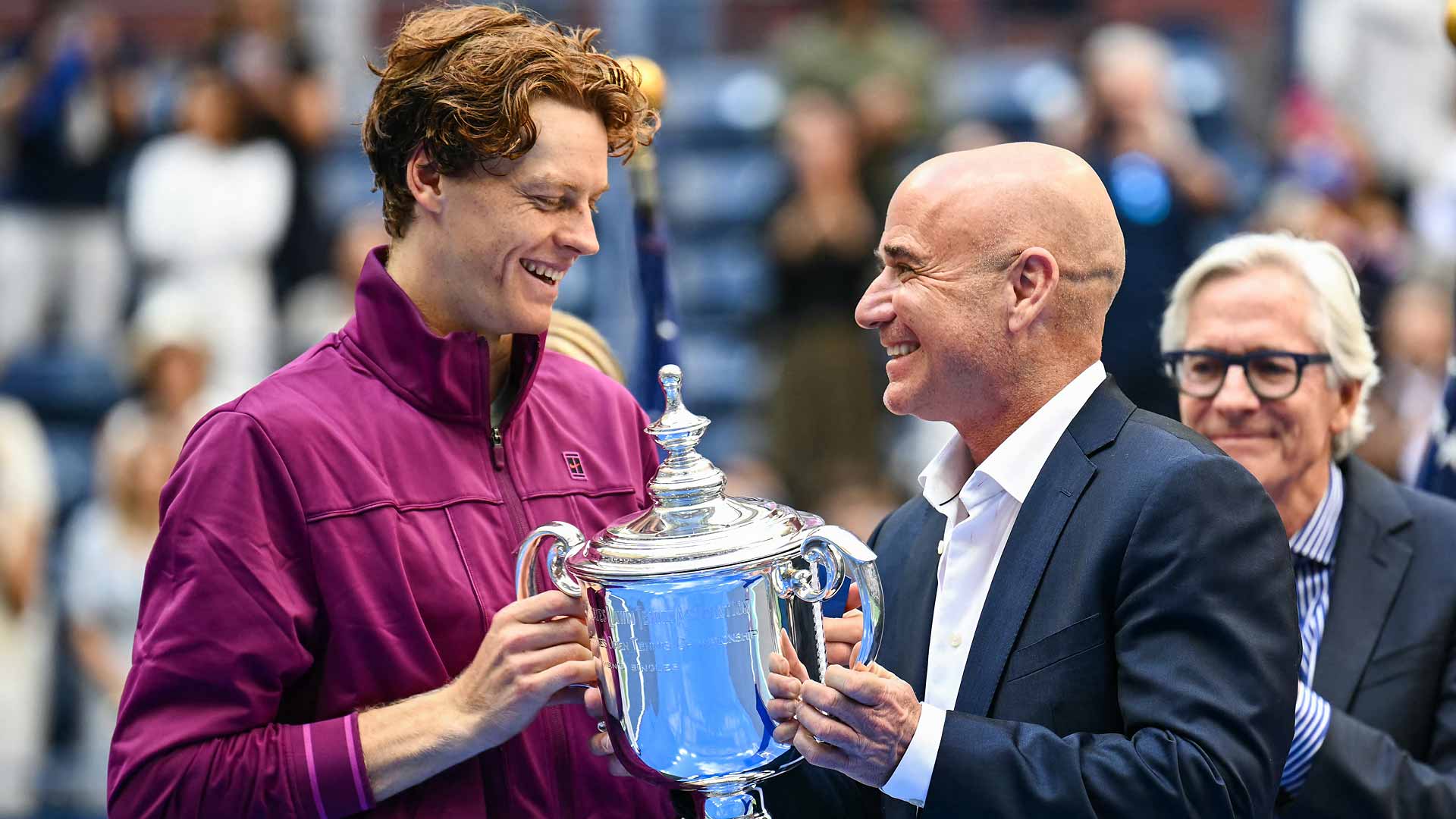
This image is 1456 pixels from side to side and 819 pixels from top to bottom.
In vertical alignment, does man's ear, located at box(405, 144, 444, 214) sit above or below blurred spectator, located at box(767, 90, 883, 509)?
above

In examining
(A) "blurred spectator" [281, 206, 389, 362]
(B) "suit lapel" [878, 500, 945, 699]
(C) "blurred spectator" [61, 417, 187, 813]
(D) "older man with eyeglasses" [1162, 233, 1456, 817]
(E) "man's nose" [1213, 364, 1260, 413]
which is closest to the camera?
(B) "suit lapel" [878, 500, 945, 699]

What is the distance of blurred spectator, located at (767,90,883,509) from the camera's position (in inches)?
246

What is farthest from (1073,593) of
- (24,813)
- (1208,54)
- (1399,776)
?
(1208,54)

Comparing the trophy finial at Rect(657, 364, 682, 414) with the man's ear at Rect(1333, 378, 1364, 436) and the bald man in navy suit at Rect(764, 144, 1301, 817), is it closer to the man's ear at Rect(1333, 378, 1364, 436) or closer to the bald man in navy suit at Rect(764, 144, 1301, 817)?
the bald man in navy suit at Rect(764, 144, 1301, 817)

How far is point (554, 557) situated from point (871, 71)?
506 centimetres

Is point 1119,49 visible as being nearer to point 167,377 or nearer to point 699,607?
point 167,377

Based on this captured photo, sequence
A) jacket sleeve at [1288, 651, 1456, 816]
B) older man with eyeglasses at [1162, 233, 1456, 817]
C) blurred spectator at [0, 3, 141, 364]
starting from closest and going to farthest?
jacket sleeve at [1288, 651, 1456, 816]
older man with eyeglasses at [1162, 233, 1456, 817]
blurred spectator at [0, 3, 141, 364]

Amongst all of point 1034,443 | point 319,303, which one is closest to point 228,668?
point 1034,443

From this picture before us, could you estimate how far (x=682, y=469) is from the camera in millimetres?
2049

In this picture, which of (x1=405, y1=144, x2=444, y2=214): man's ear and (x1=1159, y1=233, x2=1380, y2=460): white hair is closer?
(x1=405, y1=144, x2=444, y2=214): man's ear

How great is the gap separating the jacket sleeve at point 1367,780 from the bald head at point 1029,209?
31.0 inches

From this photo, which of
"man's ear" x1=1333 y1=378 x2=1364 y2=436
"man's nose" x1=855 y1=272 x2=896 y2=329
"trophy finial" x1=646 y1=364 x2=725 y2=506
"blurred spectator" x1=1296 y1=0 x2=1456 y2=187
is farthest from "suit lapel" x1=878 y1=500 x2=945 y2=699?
"blurred spectator" x1=1296 y1=0 x2=1456 y2=187

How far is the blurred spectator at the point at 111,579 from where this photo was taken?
20.0 feet

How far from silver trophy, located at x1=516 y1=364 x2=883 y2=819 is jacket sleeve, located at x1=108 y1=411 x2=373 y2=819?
31cm
